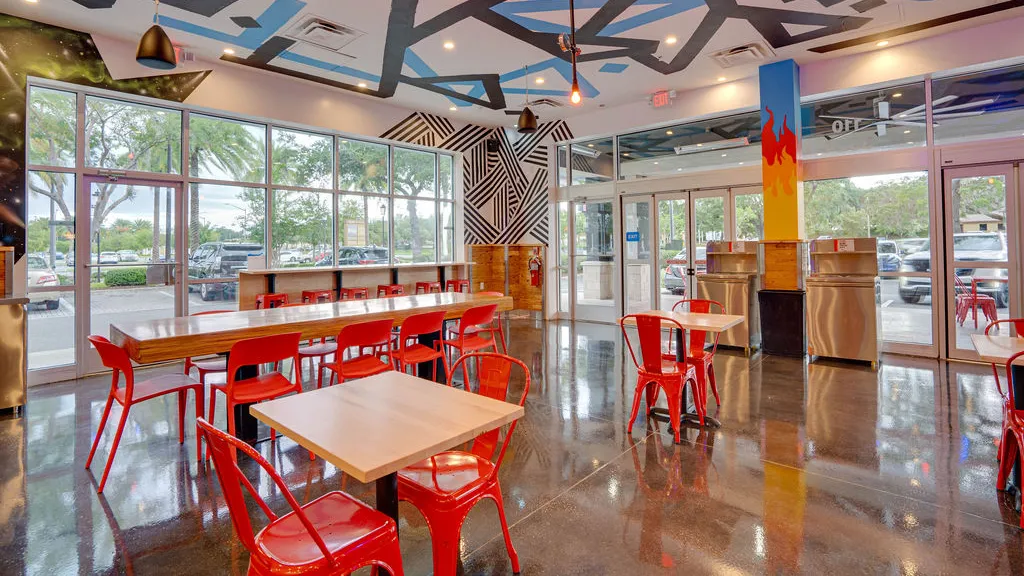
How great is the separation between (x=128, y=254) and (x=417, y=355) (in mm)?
4695

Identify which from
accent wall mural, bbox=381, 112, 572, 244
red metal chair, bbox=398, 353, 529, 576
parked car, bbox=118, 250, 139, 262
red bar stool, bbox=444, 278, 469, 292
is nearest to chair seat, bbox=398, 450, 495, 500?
red metal chair, bbox=398, 353, 529, 576

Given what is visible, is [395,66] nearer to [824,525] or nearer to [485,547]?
[485,547]

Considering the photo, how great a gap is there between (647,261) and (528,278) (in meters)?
2.63

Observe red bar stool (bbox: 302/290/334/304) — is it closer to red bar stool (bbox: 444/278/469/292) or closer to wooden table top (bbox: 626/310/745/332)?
red bar stool (bbox: 444/278/469/292)

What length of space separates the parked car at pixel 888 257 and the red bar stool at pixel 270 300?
819 centimetres

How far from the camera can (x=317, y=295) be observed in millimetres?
7191

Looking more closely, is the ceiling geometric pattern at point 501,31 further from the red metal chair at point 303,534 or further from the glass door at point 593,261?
the red metal chair at point 303,534

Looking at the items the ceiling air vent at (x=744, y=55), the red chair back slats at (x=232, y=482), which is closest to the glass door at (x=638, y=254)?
the ceiling air vent at (x=744, y=55)

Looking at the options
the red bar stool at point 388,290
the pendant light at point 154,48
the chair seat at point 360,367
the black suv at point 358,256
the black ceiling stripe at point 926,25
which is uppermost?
the black ceiling stripe at point 926,25

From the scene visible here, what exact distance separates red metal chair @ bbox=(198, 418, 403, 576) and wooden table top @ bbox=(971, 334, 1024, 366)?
129 inches

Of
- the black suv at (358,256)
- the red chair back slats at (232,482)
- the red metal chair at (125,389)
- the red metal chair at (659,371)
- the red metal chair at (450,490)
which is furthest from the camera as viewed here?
the black suv at (358,256)

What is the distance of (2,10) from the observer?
17.0ft

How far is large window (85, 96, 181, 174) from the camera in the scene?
19.6ft

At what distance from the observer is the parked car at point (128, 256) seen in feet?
20.3
